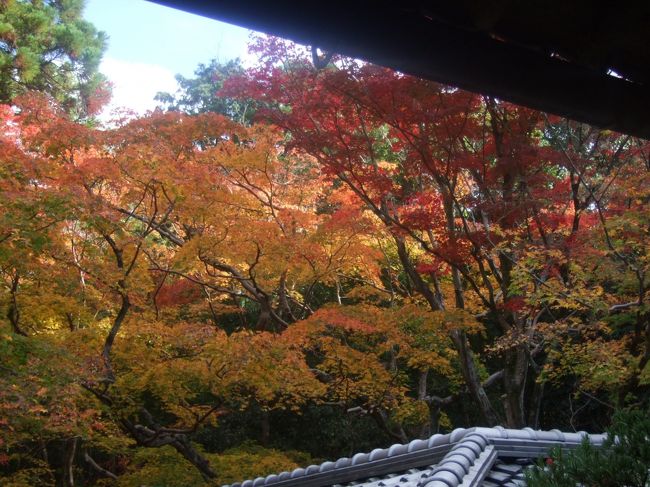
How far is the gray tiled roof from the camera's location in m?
3.21

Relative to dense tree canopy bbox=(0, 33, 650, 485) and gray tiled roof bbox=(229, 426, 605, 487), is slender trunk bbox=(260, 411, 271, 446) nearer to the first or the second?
dense tree canopy bbox=(0, 33, 650, 485)

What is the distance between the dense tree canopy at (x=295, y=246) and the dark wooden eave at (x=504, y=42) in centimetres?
480

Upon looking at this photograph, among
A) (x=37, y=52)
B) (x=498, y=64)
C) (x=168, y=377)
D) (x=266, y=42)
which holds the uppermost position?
(x=37, y=52)

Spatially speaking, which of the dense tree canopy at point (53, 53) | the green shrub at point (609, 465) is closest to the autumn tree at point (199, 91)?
the dense tree canopy at point (53, 53)

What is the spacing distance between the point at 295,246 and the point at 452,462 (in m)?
5.68

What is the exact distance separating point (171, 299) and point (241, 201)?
2.72m

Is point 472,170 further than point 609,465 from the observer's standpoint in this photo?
Yes

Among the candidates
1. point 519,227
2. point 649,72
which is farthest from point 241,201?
point 649,72

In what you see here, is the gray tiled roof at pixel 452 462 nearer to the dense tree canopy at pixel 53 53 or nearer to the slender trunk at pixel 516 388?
the slender trunk at pixel 516 388

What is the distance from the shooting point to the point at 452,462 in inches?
125

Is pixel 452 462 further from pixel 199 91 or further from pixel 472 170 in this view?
pixel 199 91

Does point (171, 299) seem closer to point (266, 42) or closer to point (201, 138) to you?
point (201, 138)

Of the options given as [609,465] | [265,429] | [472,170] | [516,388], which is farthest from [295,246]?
[609,465]

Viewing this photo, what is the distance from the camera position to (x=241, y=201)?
29.6ft
